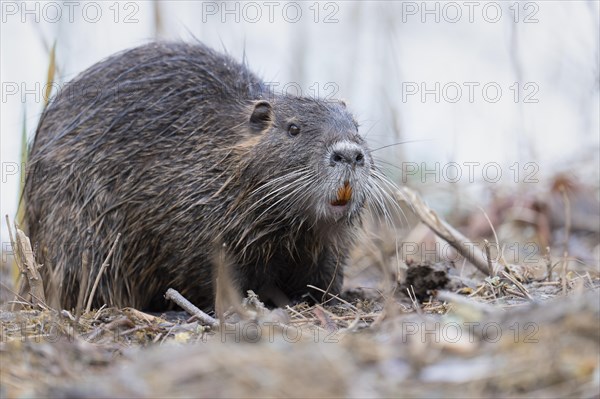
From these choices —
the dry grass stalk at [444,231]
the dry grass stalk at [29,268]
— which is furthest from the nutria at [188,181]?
the dry grass stalk at [29,268]

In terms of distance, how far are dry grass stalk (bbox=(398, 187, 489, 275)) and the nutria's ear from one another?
2.95 feet

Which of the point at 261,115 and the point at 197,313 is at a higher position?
the point at 261,115

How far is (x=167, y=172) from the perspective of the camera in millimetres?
4816

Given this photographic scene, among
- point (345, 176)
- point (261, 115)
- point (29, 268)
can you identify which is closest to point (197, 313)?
point (29, 268)

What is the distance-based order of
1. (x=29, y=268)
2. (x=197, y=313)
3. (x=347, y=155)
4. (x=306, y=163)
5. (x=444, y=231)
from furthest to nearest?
(x=444, y=231) < (x=306, y=163) < (x=347, y=155) < (x=29, y=268) < (x=197, y=313)

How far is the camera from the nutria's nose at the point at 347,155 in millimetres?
4137

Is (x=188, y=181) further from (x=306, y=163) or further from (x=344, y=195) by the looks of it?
(x=344, y=195)

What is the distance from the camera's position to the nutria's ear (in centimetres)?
469

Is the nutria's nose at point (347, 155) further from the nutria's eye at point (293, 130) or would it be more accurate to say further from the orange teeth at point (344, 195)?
the nutria's eye at point (293, 130)

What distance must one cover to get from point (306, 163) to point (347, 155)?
26 centimetres

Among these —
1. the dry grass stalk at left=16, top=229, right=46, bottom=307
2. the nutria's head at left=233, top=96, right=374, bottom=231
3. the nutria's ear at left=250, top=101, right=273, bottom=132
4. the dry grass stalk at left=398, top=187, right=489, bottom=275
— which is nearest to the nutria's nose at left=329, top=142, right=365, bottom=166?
the nutria's head at left=233, top=96, right=374, bottom=231

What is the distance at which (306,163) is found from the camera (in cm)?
429

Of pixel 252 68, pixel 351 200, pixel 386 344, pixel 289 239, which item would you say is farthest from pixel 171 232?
pixel 386 344

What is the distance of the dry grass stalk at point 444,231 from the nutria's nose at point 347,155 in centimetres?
82
